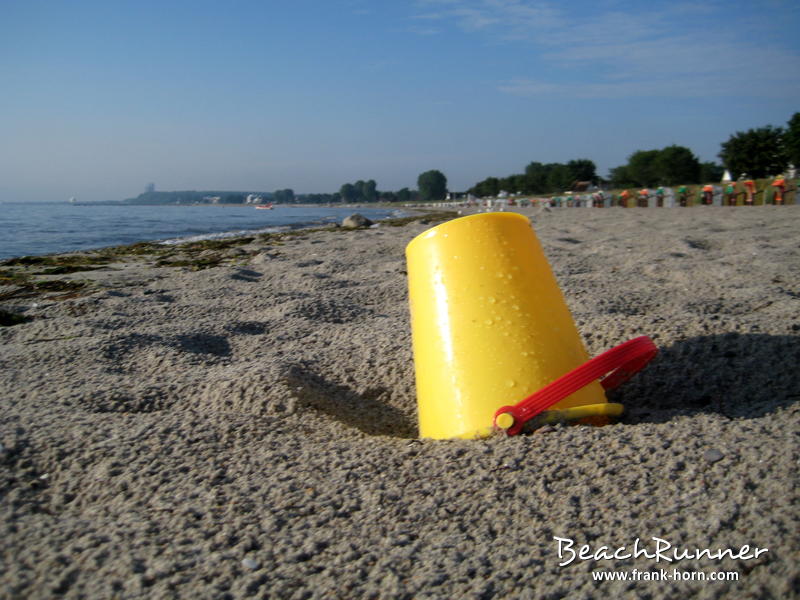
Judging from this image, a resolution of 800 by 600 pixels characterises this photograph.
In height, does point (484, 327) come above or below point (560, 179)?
below

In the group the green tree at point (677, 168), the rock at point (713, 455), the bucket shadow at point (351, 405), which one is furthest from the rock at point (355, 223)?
the green tree at point (677, 168)

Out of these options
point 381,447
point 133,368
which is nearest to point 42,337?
point 133,368

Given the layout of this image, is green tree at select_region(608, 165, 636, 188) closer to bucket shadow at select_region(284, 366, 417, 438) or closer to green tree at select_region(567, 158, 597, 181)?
green tree at select_region(567, 158, 597, 181)

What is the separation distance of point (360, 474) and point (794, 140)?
36388mm

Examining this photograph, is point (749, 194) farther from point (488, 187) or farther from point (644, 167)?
point (488, 187)

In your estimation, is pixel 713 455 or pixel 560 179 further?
pixel 560 179

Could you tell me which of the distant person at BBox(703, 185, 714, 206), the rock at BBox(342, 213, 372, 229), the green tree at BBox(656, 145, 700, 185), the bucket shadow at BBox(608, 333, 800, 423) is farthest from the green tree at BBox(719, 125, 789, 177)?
the bucket shadow at BBox(608, 333, 800, 423)

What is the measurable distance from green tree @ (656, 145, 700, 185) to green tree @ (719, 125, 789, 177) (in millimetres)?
9472

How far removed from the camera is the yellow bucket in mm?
1624

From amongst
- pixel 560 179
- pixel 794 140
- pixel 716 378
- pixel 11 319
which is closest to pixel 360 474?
pixel 716 378

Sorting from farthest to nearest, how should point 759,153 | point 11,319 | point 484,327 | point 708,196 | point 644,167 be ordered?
point 644,167
point 759,153
point 708,196
point 11,319
point 484,327

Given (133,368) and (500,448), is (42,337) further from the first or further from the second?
(500,448)

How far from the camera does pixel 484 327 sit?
1678 mm

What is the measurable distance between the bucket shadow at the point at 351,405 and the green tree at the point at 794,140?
115 feet
